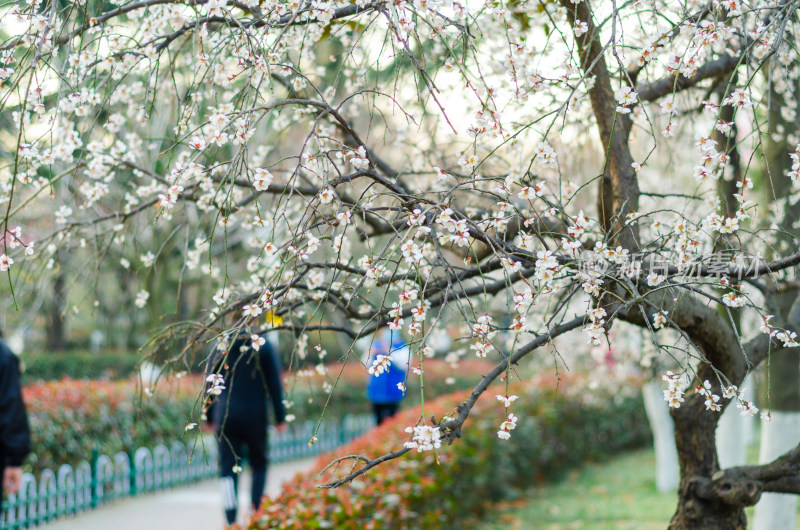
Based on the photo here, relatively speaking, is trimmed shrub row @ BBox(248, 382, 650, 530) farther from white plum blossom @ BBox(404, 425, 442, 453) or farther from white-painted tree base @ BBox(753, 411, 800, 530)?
white-painted tree base @ BBox(753, 411, 800, 530)

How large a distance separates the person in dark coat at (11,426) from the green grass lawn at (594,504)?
12.3ft

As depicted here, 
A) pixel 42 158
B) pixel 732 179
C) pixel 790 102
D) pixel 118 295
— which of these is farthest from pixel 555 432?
pixel 118 295

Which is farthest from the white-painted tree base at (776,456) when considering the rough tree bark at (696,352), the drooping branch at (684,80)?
the drooping branch at (684,80)

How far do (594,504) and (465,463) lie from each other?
1.92 m

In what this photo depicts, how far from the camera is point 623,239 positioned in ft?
9.95

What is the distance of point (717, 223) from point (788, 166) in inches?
101

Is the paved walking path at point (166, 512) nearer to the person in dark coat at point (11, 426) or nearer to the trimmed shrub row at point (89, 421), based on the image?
the trimmed shrub row at point (89, 421)

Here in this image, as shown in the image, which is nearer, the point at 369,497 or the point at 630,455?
the point at 369,497

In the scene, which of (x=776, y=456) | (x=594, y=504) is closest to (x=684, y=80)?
(x=776, y=456)

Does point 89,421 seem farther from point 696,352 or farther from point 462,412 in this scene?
point 696,352

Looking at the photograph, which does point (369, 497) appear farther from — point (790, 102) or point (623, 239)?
point (790, 102)

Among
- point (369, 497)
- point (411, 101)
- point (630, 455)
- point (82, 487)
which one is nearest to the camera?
point (369, 497)

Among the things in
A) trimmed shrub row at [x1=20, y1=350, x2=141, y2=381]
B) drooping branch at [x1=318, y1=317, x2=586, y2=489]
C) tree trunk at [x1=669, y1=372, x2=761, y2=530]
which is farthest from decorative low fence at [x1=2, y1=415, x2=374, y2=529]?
trimmed shrub row at [x1=20, y1=350, x2=141, y2=381]

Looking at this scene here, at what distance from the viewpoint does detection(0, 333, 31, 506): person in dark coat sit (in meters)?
4.09
